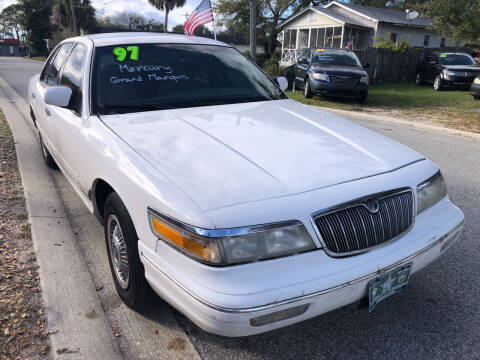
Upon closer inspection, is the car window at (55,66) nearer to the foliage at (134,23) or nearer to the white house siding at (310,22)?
the white house siding at (310,22)

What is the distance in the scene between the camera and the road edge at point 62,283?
2256 millimetres

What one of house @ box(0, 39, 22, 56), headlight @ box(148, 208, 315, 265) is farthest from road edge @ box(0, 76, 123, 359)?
house @ box(0, 39, 22, 56)

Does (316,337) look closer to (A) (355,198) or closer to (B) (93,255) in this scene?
(A) (355,198)

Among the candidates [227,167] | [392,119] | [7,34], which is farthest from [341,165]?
[7,34]

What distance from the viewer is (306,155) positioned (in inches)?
90.8

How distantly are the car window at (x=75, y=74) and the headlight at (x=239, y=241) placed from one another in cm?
175

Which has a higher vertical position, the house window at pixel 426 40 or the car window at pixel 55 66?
the house window at pixel 426 40

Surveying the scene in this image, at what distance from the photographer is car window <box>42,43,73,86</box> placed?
412 cm

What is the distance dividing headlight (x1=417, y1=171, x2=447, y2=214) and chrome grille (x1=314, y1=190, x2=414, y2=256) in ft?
0.50

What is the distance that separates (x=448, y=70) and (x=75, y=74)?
15552 mm

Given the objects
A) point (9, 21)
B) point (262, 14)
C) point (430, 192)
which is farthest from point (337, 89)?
point (9, 21)

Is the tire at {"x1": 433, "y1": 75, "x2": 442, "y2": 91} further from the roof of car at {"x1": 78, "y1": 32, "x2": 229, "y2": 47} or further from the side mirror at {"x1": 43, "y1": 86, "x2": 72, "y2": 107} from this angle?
the side mirror at {"x1": 43, "y1": 86, "x2": 72, "y2": 107}

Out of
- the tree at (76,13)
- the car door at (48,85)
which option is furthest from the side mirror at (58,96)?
the tree at (76,13)

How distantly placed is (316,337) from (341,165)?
40.1 inches
